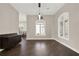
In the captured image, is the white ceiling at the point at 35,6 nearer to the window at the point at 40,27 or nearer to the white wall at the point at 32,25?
the white wall at the point at 32,25

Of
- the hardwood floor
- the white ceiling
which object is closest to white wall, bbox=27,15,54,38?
the white ceiling

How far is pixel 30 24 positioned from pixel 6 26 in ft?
15.5

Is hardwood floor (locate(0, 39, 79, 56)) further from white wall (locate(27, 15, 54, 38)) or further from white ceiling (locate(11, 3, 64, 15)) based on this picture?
white wall (locate(27, 15, 54, 38))

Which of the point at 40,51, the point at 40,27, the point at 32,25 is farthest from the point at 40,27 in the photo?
the point at 40,51

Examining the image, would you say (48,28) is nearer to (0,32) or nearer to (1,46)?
(0,32)

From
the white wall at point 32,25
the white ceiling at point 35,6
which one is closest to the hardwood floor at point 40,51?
the white ceiling at point 35,6

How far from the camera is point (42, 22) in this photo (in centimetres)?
1188

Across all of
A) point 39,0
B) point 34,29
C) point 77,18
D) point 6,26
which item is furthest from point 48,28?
point 39,0

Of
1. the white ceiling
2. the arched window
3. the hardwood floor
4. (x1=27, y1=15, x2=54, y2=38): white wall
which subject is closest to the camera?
the hardwood floor

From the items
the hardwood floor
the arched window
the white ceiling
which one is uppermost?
the white ceiling

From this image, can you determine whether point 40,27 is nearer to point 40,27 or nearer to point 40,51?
point 40,27

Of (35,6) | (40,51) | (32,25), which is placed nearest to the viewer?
(40,51)

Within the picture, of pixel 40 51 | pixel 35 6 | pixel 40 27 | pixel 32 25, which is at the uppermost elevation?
pixel 35 6

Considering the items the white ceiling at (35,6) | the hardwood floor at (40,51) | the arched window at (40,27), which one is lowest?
the hardwood floor at (40,51)
